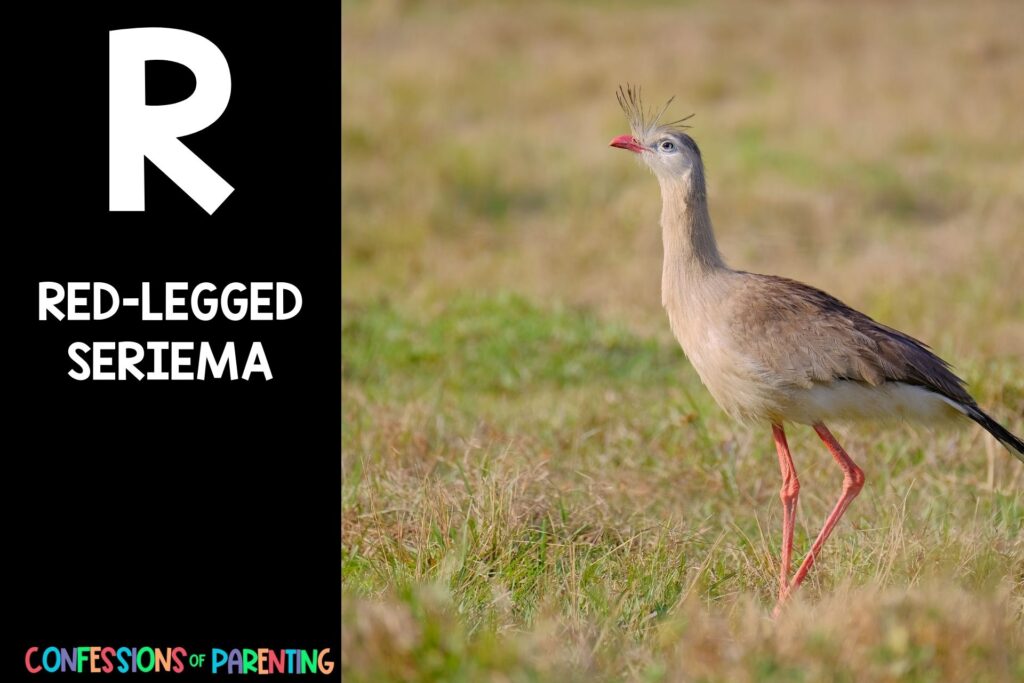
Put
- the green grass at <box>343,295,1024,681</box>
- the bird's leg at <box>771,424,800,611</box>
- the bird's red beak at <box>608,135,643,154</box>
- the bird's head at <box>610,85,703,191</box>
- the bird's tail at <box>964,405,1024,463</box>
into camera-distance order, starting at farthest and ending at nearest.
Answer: the bird's red beak at <box>608,135,643,154</box> → the bird's head at <box>610,85,703,191</box> → the bird's tail at <box>964,405,1024,463</box> → the bird's leg at <box>771,424,800,611</box> → the green grass at <box>343,295,1024,681</box>

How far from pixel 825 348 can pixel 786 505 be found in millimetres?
544

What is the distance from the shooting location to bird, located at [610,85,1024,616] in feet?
14.3

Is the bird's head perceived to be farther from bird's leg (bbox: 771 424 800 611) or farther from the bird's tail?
the bird's tail

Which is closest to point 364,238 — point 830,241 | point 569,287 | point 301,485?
point 569,287

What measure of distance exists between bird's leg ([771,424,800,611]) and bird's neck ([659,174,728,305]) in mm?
568

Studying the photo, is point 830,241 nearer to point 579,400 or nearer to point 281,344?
point 579,400

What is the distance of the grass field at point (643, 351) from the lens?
10.6 feet

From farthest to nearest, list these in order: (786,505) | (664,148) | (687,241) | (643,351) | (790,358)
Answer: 1. (643,351)
2. (664,148)
3. (687,241)
4. (786,505)
5. (790,358)

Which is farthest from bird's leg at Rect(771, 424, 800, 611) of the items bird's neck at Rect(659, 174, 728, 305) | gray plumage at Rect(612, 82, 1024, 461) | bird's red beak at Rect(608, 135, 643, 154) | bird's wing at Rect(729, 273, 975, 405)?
bird's red beak at Rect(608, 135, 643, 154)

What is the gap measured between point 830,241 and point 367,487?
20.1 feet

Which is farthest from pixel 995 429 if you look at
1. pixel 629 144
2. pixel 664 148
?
pixel 629 144

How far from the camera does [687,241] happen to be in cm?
466

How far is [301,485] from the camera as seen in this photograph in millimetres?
4375

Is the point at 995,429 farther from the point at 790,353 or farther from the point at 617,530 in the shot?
the point at 617,530
